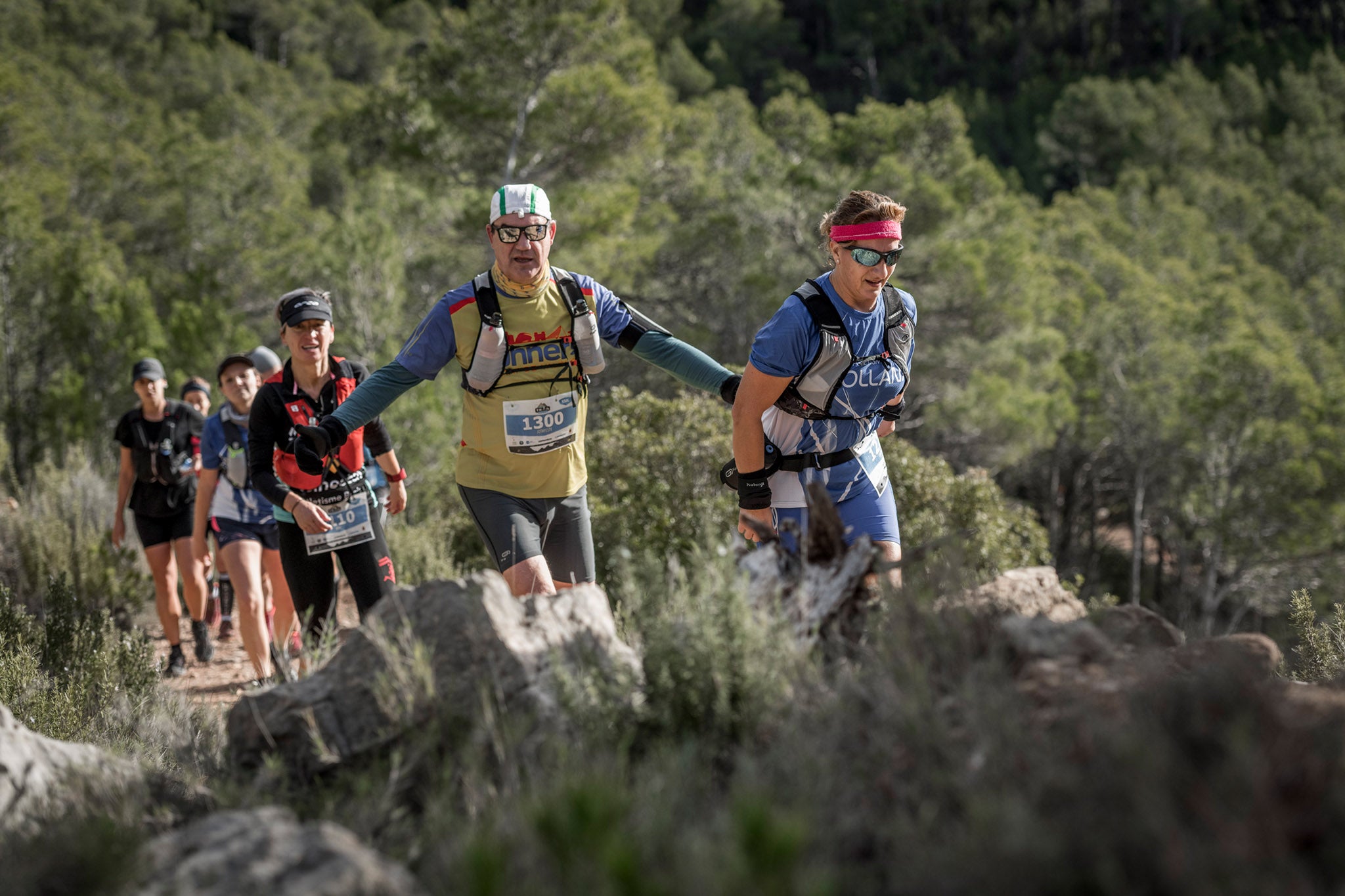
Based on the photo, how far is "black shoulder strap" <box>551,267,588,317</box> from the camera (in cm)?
375

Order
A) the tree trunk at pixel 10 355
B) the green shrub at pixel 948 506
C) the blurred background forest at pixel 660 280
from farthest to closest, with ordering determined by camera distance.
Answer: the tree trunk at pixel 10 355 < the blurred background forest at pixel 660 280 < the green shrub at pixel 948 506

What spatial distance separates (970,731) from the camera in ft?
6.76

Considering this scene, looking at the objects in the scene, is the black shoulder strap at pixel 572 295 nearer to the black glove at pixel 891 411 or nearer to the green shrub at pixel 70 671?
the black glove at pixel 891 411

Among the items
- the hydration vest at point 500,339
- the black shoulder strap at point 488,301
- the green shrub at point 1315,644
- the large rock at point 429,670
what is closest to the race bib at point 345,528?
the hydration vest at point 500,339

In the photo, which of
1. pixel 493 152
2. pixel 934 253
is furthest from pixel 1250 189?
pixel 493 152

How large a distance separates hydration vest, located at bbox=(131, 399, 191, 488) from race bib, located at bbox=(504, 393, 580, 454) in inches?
134

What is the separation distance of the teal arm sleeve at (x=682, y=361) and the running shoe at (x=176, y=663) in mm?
3956

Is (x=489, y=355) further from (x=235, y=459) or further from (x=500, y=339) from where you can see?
(x=235, y=459)

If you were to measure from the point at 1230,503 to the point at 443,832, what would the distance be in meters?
24.6

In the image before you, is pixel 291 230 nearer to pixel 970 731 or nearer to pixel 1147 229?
pixel 970 731

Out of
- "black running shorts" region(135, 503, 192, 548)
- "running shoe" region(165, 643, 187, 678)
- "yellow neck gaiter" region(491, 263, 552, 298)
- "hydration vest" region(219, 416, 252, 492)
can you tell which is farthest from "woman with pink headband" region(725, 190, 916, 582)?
"running shoe" region(165, 643, 187, 678)

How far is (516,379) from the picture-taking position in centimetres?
370

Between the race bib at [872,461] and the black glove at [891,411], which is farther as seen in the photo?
the black glove at [891,411]

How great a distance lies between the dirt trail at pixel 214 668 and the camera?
5.76 metres
